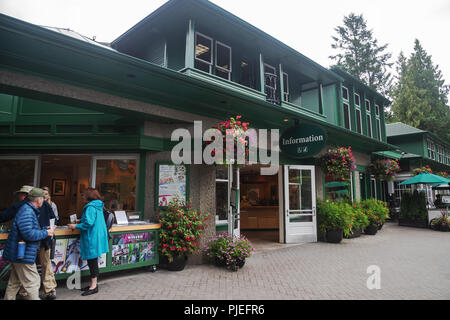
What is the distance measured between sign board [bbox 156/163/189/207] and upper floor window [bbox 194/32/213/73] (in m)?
3.85

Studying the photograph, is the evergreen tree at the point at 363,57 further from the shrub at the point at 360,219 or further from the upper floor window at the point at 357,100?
the shrub at the point at 360,219

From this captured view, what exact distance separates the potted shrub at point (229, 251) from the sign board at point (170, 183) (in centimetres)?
129

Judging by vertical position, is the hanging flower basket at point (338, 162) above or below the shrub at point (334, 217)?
above

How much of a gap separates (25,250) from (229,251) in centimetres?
383

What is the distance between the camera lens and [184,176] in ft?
22.3

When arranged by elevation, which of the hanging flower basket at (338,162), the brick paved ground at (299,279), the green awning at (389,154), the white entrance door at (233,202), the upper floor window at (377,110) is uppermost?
the upper floor window at (377,110)

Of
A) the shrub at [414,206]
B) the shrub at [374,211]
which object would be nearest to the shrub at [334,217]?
the shrub at [374,211]

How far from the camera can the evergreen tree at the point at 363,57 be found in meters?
31.3

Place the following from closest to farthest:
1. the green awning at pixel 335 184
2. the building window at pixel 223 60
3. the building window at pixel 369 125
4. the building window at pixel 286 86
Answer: the building window at pixel 223 60, the green awning at pixel 335 184, the building window at pixel 286 86, the building window at pixel 369 125

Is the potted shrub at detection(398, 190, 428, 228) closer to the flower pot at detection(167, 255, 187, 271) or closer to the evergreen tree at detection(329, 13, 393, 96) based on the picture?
the flower pot at detection(167, 255, 187, 271)

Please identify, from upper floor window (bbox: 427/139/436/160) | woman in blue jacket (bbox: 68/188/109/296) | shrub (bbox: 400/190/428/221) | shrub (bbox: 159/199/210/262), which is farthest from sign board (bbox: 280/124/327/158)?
upper floor window (bbox: 427/139/436/160)

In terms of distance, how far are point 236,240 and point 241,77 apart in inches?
239

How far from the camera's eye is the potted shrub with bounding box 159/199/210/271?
5879 mm

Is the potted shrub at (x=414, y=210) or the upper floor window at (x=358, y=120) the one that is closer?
the potted shrub at (x=414, y=210)
